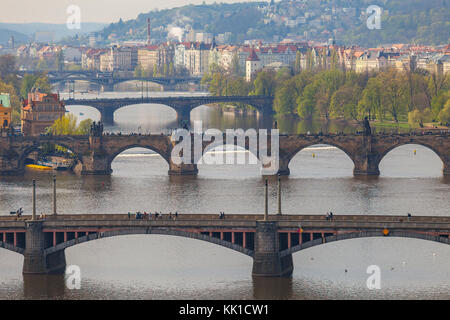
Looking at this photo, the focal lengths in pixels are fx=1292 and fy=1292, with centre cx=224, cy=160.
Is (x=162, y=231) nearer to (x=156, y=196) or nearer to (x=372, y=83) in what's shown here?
(x=156, y=196)

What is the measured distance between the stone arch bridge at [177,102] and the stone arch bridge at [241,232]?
83527mm

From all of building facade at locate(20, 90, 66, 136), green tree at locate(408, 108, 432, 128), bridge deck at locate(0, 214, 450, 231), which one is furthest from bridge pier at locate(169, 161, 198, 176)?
green tree at locate(408, 108, 432, 128)

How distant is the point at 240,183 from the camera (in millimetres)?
94750

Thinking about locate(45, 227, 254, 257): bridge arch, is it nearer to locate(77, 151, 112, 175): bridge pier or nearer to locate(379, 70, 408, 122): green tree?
locate(77, 151, 112, 175): bridge pier

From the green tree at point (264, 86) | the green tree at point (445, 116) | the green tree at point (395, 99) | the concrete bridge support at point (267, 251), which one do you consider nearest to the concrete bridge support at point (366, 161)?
the green tree at point (445, 116)

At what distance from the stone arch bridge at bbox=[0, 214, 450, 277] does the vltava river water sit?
1206 mm

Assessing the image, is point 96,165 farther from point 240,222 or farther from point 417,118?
point 417,118

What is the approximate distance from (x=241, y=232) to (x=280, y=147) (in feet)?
129

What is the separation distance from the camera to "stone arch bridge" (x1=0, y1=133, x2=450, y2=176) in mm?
100312

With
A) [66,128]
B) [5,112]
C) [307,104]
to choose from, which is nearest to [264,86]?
[307,104]

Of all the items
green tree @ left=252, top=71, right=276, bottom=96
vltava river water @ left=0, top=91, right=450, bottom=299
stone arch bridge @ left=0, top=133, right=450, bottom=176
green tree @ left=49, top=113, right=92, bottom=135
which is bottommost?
vltava river water @ left=0, top=91, right=450, bottom=299

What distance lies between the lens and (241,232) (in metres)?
61.8

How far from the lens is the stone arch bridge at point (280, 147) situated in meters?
100
